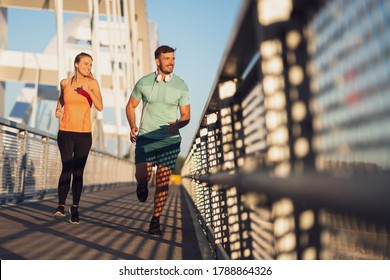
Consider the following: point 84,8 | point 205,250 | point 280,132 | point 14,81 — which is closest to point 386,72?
point 280,132

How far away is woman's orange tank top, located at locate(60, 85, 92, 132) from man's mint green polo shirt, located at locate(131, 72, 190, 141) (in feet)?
3.70

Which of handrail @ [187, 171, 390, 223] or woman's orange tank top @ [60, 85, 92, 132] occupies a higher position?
woman's orange tank top @ [60, 85, 92, 132]

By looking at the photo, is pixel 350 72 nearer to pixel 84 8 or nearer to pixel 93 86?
pixel 93 86

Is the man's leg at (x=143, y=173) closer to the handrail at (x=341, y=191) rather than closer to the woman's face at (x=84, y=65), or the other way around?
the woman's face at (x=84, y=65)

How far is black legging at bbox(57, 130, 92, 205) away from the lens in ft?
17.7

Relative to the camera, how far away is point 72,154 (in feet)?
17.9

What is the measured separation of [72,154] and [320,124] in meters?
4.61

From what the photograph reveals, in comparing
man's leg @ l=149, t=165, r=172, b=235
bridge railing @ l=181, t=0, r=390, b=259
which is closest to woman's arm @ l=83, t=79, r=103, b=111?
man's leg @ l=149, t=165, r=172, b=235

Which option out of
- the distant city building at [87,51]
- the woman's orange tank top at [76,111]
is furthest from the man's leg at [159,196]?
the distant city building at [87,51]

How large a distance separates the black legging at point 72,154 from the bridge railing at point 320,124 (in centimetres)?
366

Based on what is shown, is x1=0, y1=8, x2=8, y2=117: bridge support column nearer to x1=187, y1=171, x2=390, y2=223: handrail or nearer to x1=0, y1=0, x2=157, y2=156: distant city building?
x1=0, y1=0, x2=157, y2=156: distant city building

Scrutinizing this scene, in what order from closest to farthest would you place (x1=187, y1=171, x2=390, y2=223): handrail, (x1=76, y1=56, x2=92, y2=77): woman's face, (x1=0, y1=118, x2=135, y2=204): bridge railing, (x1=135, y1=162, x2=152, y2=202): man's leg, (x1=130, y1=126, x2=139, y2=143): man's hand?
(x1=187, y1=171, x2=390, y2=223): handrail
(x1=135, y1=162, x2=152, y2=202): man's leg
(x1=130, y1=126, x2=139, y2=143): man's hand
(x1=76, y1=56, x2=92, y2=77): woman's face
(x1=0, y1=118, x2=135, y2=204): bridge railing

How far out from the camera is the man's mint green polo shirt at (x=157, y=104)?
444 centimetres

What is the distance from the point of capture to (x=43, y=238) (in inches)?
158
